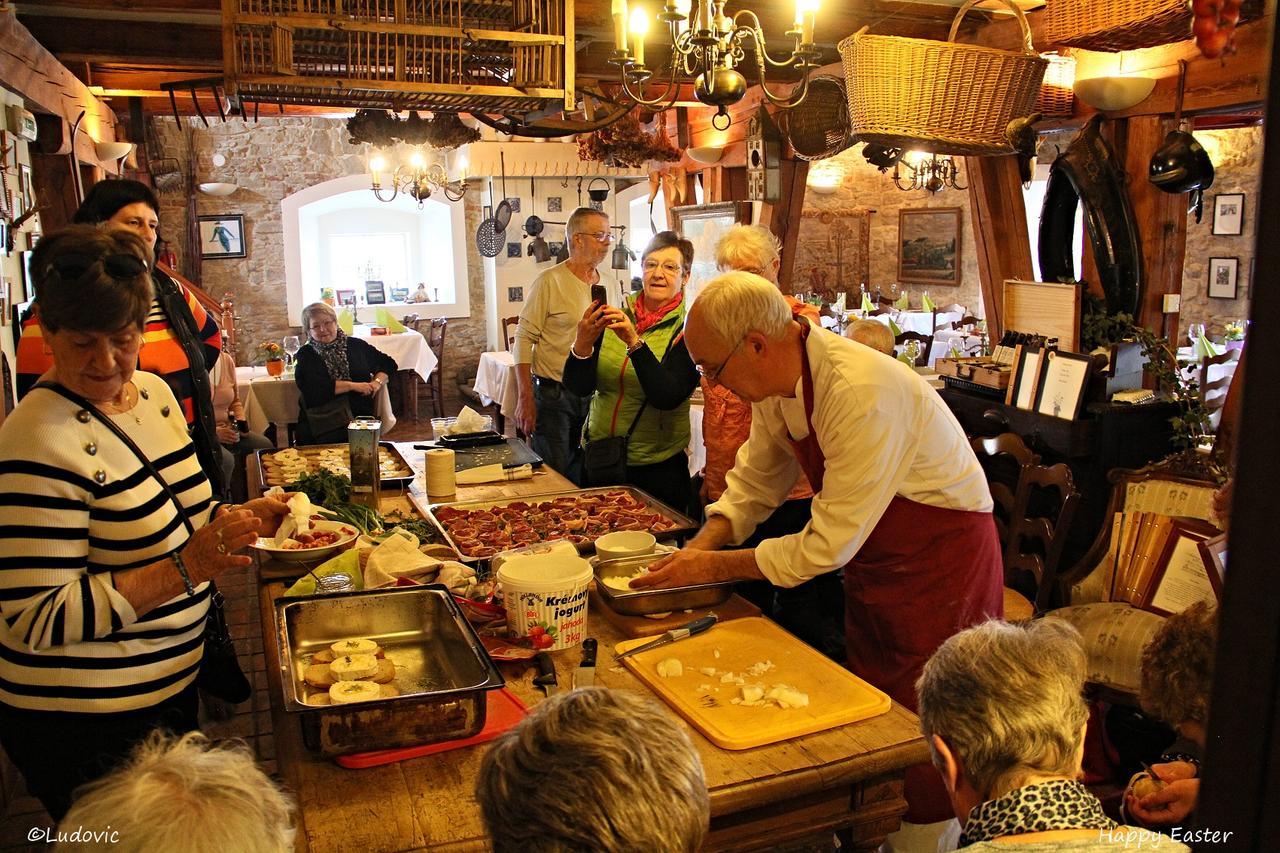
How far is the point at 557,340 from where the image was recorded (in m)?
4.98

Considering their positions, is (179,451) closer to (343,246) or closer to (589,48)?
(589,48)

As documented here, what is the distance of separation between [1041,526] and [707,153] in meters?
5.09

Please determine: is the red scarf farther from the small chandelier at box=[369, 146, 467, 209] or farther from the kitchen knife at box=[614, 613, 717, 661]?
the small chandelier at box=[369, 146, 467, 209]

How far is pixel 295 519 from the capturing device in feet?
8.71

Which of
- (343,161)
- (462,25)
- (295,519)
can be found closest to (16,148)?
(462,25)

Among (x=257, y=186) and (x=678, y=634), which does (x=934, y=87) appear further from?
(x=257, y=186)

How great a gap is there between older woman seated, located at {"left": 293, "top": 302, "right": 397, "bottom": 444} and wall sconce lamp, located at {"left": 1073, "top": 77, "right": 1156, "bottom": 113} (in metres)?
4.66

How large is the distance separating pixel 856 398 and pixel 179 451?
1.45 m

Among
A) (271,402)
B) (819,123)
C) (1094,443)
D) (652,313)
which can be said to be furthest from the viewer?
(271,402)

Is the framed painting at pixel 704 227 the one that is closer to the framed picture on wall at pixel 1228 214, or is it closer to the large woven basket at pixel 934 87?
the large woven basket at pixel 934 87

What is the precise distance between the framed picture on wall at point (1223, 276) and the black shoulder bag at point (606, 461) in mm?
8969

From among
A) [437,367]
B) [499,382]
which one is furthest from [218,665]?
[437,367]

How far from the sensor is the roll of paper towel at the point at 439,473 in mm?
3480

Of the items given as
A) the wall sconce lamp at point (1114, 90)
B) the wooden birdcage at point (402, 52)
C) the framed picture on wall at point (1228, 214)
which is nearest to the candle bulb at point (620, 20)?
the wooden birdcage at point (402, 52)
